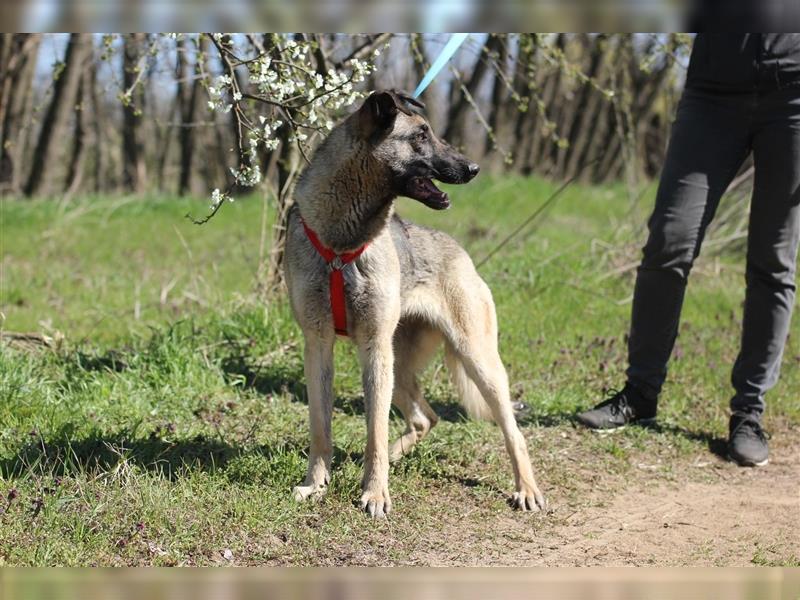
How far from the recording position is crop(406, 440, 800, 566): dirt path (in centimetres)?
387

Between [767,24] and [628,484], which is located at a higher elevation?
[767,24]

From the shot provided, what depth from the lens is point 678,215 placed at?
514cm

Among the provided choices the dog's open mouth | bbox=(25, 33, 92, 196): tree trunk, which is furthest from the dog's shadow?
bbox=(25, 33, 92, 196): tree trunk

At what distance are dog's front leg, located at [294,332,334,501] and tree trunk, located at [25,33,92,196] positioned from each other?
8374 millimetres

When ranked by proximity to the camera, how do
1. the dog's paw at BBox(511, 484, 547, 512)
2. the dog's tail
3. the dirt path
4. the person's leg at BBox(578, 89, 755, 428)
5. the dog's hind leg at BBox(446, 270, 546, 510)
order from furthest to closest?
the person's leg at BBox(578, 89, 755, 428), the dog's tail, the dog's hind leg at BBox(446, 270, 546, 510), the dog's paw at BBox(511, 484, 547, 512), the dirt path

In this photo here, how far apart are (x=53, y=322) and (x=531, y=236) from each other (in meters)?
5.04

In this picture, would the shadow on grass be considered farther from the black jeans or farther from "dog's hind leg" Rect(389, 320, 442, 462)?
the black jeans

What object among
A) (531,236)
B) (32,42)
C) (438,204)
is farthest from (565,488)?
(32,42)

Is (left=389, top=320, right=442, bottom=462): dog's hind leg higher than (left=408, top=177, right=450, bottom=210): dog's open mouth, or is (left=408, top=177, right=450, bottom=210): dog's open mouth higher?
(left=408, top=177, right=450, bottom=210): dog's open mouth

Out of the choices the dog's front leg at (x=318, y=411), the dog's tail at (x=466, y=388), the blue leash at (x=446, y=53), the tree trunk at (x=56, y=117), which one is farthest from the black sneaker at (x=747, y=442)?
the tree trunk at (x=56, y=117)

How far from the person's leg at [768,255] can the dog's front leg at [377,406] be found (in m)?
2.14

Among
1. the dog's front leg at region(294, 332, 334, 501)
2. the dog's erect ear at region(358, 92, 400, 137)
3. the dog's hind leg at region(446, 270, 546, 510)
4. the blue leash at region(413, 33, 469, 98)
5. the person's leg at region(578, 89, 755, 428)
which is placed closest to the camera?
the blue leash at region(413, 33, 469, 98)

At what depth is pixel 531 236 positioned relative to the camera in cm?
998

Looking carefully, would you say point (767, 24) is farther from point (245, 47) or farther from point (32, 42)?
point (32, 42)
